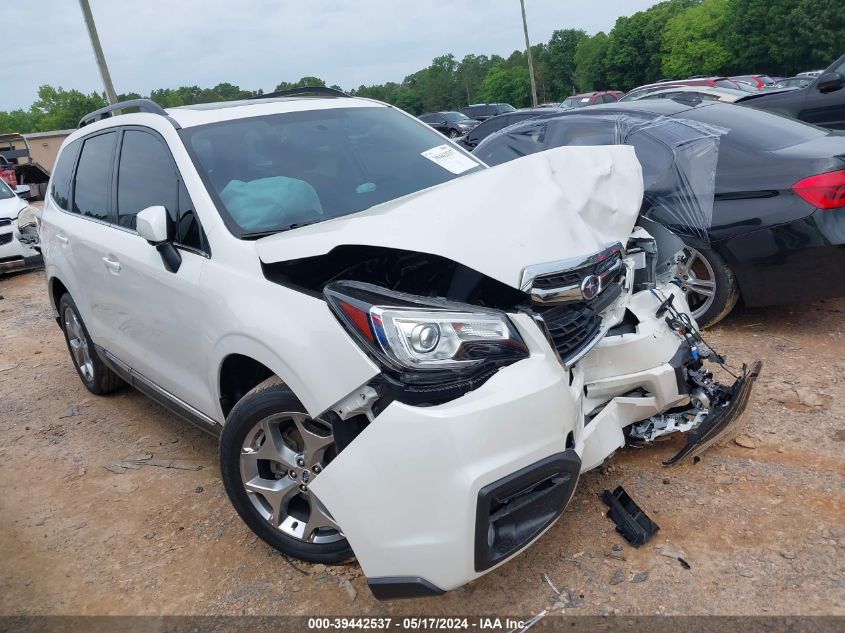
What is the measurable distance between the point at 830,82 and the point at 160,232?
312 inches

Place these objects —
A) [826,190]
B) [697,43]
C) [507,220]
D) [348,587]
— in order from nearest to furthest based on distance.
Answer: [507,220], [348,587], [826,190], [697,43]

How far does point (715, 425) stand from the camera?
3.01 metres

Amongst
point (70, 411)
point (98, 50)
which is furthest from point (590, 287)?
point (98, 50)

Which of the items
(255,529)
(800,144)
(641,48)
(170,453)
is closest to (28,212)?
(170,453)

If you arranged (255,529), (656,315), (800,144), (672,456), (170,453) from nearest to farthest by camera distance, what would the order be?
(255,529)
(656,315)
(672,456)
(170,453)
(800,144)

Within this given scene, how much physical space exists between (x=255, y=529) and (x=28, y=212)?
1012cm

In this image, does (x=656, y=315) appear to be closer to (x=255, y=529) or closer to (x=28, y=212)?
(x=255, y=529)

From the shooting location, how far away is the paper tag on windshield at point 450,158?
11.9 feet

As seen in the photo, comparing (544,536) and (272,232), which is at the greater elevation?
(272,232)

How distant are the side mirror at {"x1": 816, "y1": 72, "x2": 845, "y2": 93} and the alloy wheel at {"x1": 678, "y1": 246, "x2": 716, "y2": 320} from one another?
15.9 feet

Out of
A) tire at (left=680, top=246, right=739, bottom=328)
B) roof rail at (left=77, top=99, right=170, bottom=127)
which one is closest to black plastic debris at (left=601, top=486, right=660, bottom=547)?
tire at (left=680, top=246, right=739, bottom=328)

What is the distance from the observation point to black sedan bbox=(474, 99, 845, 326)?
405cm

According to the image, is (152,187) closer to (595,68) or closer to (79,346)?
(79,346)

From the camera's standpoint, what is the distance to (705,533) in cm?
272
